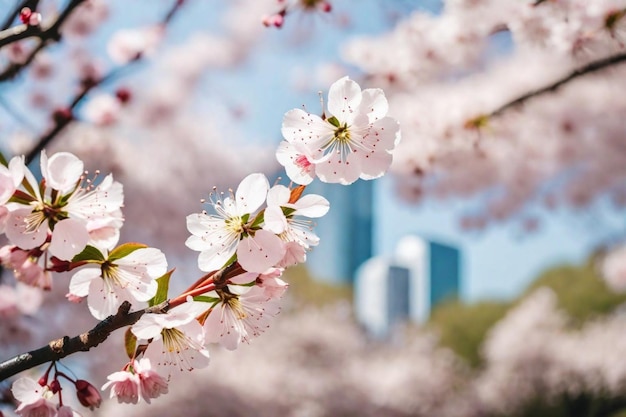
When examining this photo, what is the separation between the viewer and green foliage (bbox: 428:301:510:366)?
1459cm

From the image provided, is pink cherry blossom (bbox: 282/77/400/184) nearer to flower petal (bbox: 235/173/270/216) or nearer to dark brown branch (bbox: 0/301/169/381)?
flower petal (bbox: 235/173/270/216)

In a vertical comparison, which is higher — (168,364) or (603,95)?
(603,95)

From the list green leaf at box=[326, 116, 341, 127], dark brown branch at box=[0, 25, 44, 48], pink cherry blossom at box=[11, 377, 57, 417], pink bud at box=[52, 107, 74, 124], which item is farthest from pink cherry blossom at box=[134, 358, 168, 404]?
pink bud at box=[52, 107, 74, 124]

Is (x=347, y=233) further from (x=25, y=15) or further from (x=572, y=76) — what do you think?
(x=25, y=15)

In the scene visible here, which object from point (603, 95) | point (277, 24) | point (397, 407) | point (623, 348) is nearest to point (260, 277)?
point (277, 24)

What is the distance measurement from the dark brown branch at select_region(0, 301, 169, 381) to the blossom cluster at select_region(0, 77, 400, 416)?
1 cm

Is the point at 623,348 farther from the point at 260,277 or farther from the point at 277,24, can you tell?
the point at 260,277

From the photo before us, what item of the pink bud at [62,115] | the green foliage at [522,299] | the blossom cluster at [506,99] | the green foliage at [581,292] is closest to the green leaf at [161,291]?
the pink bud at [62,115]

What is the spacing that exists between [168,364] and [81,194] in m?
0.20

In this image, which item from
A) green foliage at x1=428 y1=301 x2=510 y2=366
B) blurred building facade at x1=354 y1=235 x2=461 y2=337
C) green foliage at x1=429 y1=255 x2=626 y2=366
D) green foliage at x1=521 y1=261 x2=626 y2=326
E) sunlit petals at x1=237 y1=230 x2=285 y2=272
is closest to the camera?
sunlit petals at x1=237 y1=230 x2=285 y2=272

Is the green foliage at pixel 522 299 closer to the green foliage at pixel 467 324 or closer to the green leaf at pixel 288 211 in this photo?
the green foliage at pixel 467 324

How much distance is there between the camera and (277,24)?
1360mm

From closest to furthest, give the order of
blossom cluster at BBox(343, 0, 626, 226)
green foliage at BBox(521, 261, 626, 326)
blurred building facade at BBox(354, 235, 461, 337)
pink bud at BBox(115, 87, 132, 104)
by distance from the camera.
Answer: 1. blossom cluster at BBox(343, 0, 626, 226)
2. pink bud at BBox(115, 87, 132, 104)
3. green foliage at BBox(521, 261, 626, 326)
4. blurred building facade at BBox(354, 235, 461, 337)

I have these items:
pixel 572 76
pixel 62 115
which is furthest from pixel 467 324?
pixel 62 115
